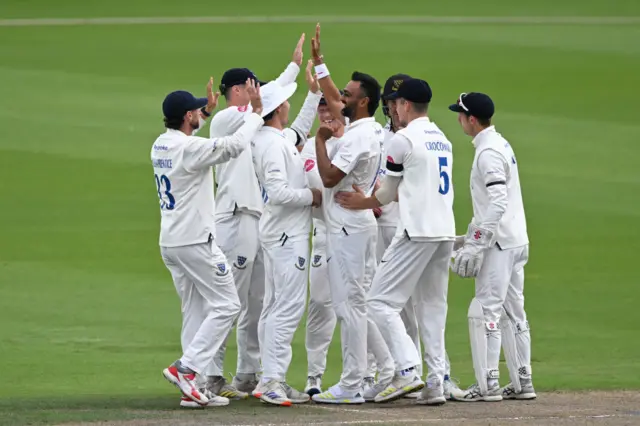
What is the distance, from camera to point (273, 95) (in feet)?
30.9

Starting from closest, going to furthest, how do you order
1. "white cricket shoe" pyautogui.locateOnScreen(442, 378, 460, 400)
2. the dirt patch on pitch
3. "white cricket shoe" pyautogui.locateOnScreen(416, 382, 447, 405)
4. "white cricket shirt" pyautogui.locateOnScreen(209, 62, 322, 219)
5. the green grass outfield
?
the dirt patch on pitch < "white cricket shoe" pyautogui.locateOnScreen(416, 382, 447, 405) < "white cricket shoe" pyautogui.locateOnScreen(442, 378, 460, 400) < "white cricket shirt" pyautogui.locateOnScreen(209, 62, 322, 219) < the green grass outfield

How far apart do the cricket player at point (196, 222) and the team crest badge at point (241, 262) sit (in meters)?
0.60

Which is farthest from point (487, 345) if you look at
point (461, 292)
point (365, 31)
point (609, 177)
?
point (365, 31)

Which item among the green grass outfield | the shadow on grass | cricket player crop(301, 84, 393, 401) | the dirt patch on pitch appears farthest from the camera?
the green grass outfield

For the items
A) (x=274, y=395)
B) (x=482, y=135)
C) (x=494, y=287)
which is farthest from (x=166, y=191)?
(x=494, y=287)

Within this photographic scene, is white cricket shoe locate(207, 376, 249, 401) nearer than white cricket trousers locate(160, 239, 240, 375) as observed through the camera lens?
No

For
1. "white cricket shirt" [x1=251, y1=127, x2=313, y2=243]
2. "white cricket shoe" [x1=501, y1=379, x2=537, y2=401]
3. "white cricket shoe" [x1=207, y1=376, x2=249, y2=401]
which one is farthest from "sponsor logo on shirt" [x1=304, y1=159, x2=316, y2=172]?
"white cricket shoe" [x1=501, y1=379, x2=537, y2=401]

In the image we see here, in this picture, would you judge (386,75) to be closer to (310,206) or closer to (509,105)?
(509,105)

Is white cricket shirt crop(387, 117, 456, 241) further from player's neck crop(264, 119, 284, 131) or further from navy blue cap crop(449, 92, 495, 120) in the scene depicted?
player's neck crop(264, 119, 284, 131)

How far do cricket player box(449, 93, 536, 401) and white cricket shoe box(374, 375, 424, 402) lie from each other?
526 mm

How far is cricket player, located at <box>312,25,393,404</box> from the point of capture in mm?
9188

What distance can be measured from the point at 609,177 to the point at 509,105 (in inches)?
185

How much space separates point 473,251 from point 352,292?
33.9 inches

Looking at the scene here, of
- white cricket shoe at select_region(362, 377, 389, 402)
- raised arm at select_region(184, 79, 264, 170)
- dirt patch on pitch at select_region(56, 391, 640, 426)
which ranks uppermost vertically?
raised arm at select_region(184, 79, 264, 170)
